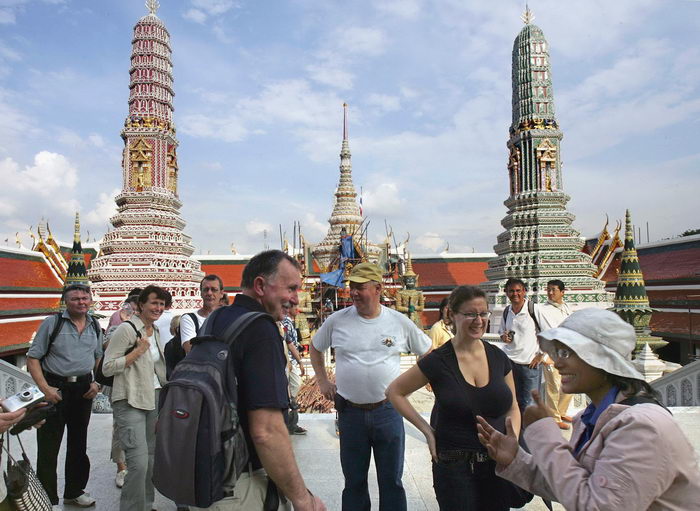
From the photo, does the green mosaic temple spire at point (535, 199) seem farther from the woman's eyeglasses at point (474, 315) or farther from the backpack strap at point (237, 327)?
the backpack strap at point (237, 327)

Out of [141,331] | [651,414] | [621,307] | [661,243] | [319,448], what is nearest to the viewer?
[651,414]

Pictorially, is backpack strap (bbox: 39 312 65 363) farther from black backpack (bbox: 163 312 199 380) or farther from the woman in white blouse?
black backpack (bbox: 163 312 199 380)

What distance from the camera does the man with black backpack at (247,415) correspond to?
1553mm

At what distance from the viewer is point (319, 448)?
446 cm

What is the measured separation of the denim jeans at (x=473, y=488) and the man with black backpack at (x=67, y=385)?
8.27 feet

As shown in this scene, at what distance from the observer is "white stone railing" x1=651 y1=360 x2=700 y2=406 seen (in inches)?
229

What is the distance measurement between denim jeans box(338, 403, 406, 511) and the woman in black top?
440mm

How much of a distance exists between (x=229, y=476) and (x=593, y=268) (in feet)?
42.3

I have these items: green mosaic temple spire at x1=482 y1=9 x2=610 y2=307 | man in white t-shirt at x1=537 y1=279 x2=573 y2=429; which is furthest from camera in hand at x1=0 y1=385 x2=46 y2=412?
green mosaic temple spire at x1=482 y1=9 x2=610 y2=307

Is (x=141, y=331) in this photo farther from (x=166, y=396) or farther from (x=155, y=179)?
(x=155, y=179)

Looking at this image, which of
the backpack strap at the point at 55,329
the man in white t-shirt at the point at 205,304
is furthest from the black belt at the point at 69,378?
the man in white t-shirt at the point at 205,304

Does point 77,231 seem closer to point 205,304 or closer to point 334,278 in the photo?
point 205,304

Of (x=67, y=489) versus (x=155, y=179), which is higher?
(x=155, y=179)

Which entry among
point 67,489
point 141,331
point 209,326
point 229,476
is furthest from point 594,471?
point 67,489
